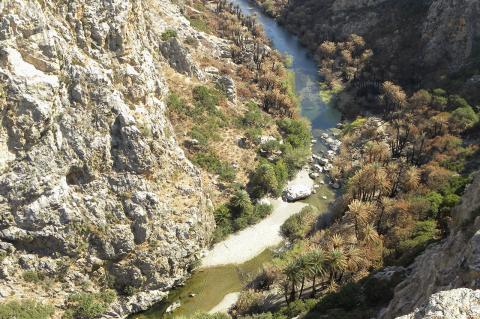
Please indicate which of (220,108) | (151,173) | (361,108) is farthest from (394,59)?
(151,173)

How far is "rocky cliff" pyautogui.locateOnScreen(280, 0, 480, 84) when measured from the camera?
4358 inches

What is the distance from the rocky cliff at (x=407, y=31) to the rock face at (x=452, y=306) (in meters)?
95.2

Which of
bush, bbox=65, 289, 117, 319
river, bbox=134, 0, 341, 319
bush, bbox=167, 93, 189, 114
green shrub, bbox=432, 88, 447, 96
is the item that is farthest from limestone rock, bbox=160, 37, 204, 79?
green shrub, bbox=432, 88, 447, 96

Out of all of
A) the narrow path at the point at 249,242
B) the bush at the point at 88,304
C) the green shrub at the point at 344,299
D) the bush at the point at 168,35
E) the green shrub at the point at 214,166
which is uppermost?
the bush at the point at 168,35

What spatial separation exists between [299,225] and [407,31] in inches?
3237

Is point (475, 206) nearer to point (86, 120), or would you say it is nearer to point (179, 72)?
point (86, 120)

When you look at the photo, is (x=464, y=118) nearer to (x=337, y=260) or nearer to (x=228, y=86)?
(x=228, y=86)

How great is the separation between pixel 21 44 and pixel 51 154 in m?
14.7

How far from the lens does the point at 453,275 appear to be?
28.6 metres

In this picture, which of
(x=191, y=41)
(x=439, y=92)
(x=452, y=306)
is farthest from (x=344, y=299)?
(x=191, y=41)

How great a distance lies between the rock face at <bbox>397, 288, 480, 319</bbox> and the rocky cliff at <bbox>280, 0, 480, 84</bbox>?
312 feet

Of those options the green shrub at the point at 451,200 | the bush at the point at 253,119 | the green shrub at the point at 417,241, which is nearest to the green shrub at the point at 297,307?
the green shrub at the point at 417,241

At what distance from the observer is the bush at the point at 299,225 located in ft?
232

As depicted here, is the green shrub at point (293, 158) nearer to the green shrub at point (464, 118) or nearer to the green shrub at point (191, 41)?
the green shrub at point (464, 118)
